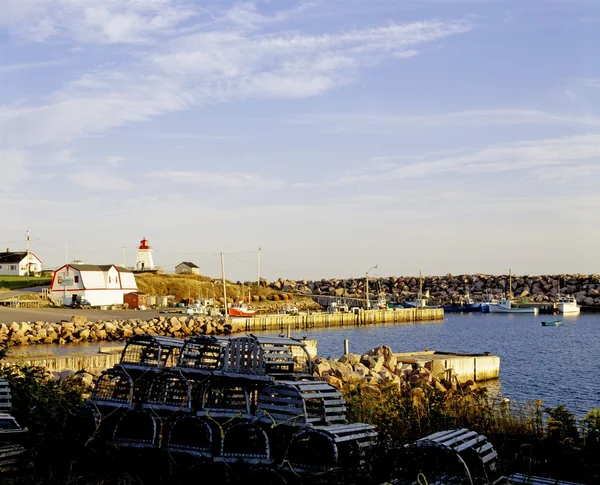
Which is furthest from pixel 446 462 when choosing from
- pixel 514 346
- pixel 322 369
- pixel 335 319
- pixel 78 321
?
pixel 335 319

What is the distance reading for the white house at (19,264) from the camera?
289ft

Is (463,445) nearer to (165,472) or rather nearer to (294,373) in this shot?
(294,373)

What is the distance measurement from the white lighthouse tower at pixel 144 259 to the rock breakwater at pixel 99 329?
33097mm

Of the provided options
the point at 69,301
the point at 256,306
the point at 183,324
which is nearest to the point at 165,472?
the point at 183,324

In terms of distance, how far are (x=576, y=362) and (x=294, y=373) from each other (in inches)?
1355

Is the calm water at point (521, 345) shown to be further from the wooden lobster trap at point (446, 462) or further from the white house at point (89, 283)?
the white house at point (89, 283)

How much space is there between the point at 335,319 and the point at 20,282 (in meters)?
33.7

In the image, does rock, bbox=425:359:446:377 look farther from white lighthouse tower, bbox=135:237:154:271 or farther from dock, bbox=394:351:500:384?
white lighthouse tower, bbox=135:237:154:271

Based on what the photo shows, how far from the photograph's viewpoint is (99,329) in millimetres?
47469

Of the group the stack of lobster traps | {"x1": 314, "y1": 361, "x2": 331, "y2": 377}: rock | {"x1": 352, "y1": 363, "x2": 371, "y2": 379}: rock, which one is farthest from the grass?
the stack of lobster traps

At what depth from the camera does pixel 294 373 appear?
10242 millimetres

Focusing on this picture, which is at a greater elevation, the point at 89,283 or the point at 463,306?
the point at 89,283

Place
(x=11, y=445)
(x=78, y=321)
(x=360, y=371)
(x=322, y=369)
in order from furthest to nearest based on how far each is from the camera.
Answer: (x=78, y=321) < (x=360, y=371) < (x=322, y=369) < (x=11, y=445)

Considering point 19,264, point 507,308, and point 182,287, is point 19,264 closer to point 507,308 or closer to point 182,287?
point 182,287
